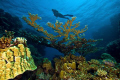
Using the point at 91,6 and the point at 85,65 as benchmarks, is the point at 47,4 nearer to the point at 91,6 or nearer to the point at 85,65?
the point at 91,6

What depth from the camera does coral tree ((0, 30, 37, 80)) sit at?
187 centimetres

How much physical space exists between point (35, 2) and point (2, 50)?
18.8 meters

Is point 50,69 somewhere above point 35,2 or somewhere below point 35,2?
below

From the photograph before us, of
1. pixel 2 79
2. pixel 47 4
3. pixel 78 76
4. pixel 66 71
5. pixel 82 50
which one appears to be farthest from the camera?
pixel 47 4

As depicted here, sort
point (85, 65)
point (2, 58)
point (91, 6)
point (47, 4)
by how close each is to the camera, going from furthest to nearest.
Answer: point (91, 6)
point (47, 4)
point (85, 65)
point (2, 58)

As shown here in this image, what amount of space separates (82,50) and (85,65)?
6.64 ft

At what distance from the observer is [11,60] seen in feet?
6.46

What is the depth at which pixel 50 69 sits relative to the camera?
410 centimetres

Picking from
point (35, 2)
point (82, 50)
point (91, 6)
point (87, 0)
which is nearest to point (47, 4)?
point (35, 2)

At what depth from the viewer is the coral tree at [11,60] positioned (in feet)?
6.12

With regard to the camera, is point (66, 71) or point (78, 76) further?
point (66, 71)

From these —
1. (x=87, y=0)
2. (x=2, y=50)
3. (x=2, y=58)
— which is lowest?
(x=2, y=58)

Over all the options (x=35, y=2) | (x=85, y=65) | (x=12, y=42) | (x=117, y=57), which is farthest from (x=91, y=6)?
(x=12, y=42)

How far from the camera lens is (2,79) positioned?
180cm
